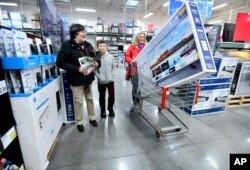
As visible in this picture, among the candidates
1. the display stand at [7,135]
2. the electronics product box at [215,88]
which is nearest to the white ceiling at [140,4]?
the electronics product box at [215,88]

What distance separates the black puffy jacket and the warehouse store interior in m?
0.01

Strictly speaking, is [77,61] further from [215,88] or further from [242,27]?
[242,27]

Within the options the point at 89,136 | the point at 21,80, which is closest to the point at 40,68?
the point at 21,80

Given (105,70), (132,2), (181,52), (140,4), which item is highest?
(140,4)

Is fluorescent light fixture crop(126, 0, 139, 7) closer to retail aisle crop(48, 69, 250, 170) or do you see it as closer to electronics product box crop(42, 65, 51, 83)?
retail aisle crop(48, 69, 250, 170)

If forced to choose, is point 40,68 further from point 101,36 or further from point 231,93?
point 101,36

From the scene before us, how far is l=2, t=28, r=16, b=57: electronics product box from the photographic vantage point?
3.71 ft

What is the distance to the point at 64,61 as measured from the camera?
190cm

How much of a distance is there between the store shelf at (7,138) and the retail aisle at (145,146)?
1.92 ft

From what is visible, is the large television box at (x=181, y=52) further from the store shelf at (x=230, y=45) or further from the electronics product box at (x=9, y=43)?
the store shelf at (x=230, y=45)


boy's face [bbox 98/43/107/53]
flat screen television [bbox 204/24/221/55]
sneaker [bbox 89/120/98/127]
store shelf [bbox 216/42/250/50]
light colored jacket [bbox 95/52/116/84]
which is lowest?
sneaker [bbox 89/120/98/127]

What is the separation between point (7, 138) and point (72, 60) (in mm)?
1140

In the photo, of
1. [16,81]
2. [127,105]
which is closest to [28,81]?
[16,81]

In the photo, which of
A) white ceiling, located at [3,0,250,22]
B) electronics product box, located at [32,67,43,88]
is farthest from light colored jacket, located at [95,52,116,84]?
white ceiling, located at [3,0,250,22]
